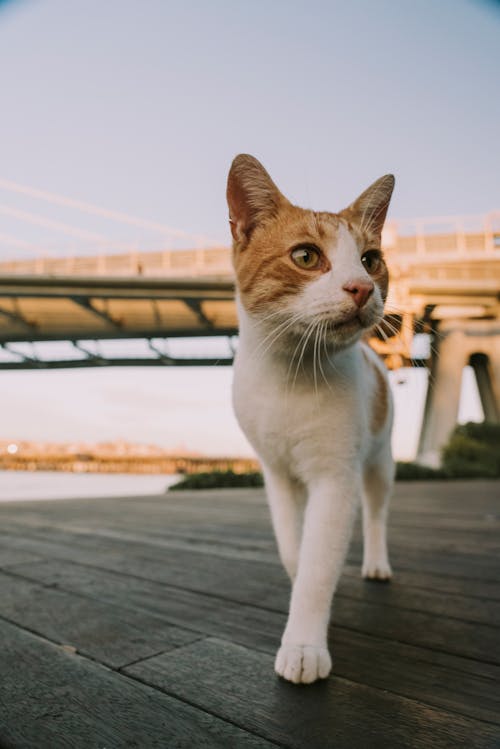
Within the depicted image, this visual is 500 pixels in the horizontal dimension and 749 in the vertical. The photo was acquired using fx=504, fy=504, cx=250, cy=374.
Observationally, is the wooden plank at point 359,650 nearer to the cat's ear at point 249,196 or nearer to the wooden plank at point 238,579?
the wooden plank at point 238,579

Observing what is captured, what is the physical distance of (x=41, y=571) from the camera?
1943 millimetres

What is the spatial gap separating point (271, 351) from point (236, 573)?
1036 mm

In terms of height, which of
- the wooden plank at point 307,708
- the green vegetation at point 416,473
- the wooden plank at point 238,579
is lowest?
the green vegetation at point 416,473

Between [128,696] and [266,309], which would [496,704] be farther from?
[266,309]

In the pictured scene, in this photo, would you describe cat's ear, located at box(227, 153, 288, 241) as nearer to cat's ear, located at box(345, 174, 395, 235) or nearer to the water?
cat's ear, located at box(345, 174, 395, 235)

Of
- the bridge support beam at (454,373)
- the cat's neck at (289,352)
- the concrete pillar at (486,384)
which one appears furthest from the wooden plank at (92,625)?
the concrete pillar at (486,384)

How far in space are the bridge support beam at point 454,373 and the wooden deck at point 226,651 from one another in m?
11.0

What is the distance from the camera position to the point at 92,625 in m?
1.33

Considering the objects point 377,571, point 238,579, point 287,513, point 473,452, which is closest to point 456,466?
point 473,452

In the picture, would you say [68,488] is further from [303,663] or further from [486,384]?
[486,384]

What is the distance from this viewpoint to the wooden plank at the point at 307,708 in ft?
2.59

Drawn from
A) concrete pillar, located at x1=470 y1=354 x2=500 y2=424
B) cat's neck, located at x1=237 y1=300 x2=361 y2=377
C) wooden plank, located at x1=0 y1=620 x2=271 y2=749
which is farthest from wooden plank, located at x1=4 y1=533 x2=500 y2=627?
concrete pillar, located at x1=470 y1=354 x2=500 y2=424

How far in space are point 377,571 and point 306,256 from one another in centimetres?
121

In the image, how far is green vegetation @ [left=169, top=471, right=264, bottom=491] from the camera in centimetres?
768
